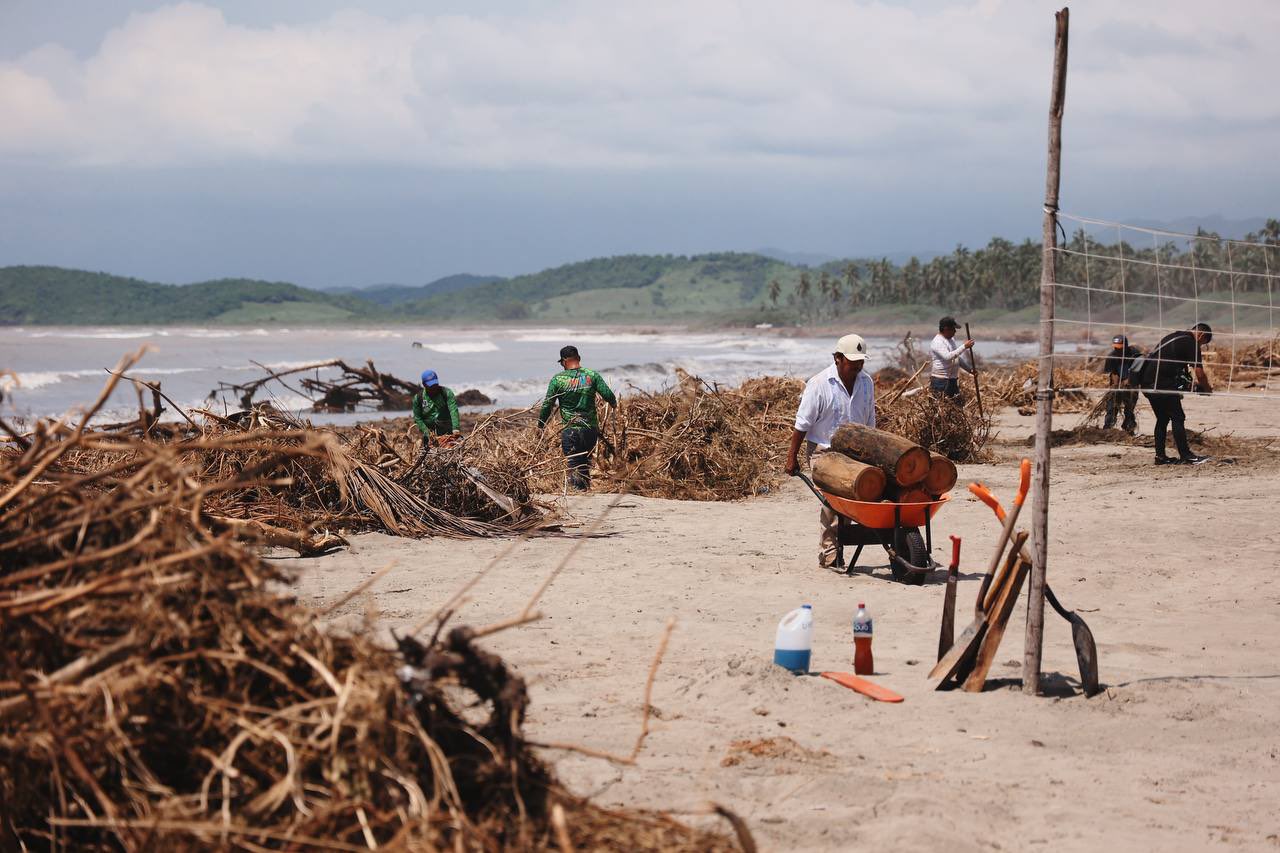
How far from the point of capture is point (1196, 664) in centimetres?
651

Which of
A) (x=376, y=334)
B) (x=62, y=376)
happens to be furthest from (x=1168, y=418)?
(x=376, y=334)

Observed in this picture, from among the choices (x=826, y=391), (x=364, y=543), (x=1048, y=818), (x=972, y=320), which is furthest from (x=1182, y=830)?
(x=972, y=320)

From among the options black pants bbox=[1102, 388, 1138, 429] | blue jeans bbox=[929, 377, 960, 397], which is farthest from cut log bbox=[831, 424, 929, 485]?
black pants bbox=[1102, 388, 1138, 429]

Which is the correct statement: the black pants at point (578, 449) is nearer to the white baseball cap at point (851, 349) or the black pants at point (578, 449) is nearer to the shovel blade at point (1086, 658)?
the white baseball cap at point (851, 349)

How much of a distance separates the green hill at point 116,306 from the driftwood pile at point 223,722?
17106 centimetres

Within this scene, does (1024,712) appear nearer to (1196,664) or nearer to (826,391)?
(1196,664)

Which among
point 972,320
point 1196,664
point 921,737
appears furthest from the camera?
point 972,320

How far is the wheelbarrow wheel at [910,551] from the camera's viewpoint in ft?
28.5

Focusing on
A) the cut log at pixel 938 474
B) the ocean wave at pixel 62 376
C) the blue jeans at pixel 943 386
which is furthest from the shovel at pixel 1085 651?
the ocean wave at pixel 62 376

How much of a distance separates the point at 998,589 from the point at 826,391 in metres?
3.64

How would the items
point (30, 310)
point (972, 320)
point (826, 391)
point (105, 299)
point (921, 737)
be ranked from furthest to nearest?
point (105, 299), point (30, 310), point (972, 320), point (826, 391), point (921, 737)

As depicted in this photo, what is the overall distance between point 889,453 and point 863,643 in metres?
2.59

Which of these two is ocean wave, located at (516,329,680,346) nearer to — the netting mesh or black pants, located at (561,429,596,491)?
the netting mesh

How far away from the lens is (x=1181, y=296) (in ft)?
236
